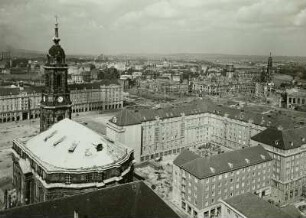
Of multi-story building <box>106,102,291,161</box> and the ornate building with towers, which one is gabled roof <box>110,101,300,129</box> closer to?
multi-story building <box>106,102,291,161</box>

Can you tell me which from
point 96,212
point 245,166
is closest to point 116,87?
point 245,166

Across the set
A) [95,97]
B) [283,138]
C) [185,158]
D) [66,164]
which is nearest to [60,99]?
[66,164]

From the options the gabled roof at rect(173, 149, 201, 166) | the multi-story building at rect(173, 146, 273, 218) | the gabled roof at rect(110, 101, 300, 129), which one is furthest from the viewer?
the gabled roof at rect(110, 101, 300, 129)

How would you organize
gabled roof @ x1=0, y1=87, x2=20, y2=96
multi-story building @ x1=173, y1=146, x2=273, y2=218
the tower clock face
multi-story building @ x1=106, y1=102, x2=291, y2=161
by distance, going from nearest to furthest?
multi-story building @ x1=173, y1=146, x2=273, y2=218
the tower clock face
multi-story building @ x1=106, y1=102, x2=291, y2=161
gabled roof @ x1=0, y1=87, x2=20, y2=96

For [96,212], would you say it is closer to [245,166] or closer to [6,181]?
[245,166]

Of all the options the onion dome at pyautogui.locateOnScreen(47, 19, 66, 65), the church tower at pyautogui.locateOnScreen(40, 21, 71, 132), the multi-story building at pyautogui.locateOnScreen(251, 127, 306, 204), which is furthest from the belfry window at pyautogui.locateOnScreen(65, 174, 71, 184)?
the multi-story building at pyautogui.locateOnScreen(251, 127, 306, 204)

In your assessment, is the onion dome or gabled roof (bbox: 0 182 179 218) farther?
the onion dome

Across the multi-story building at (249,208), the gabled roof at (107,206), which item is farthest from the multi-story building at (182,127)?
the gabled roof at (107,206)

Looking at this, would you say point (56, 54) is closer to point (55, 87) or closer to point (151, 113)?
point (55, 87)
